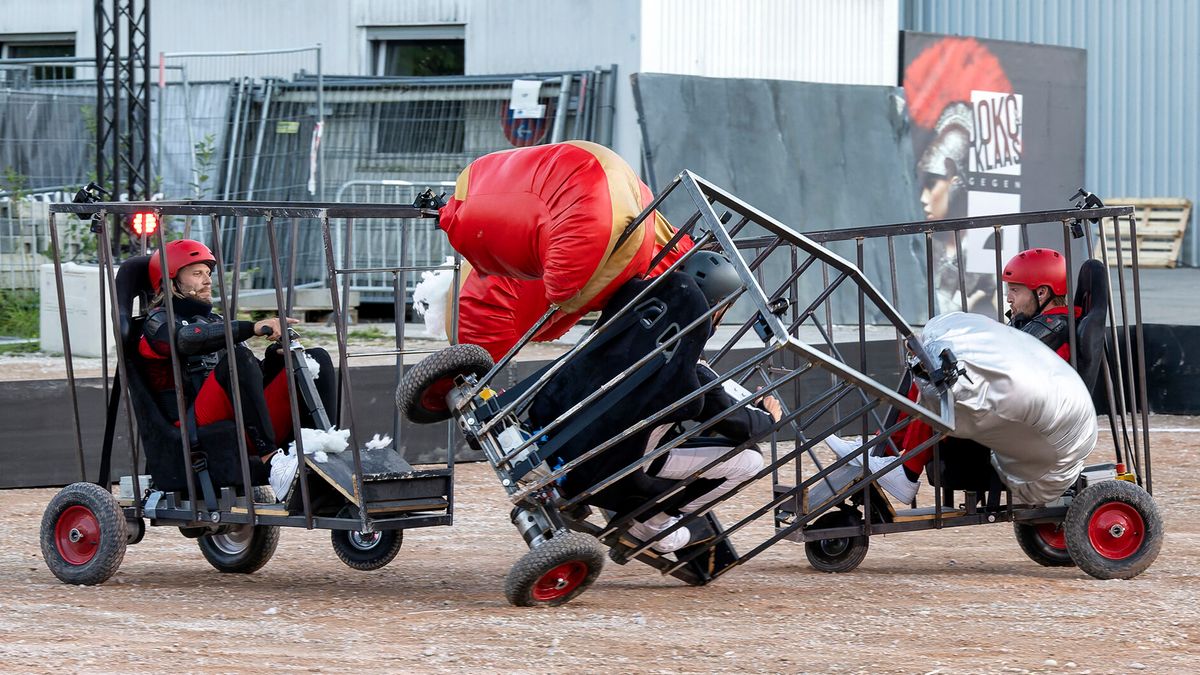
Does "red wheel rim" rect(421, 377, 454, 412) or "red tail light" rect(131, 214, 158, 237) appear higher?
"red tail light" rect(131, 214, 158, 237)

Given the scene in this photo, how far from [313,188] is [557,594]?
12.2 meters

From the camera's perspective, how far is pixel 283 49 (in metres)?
19.4

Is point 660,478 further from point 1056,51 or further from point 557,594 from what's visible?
point 1056,51

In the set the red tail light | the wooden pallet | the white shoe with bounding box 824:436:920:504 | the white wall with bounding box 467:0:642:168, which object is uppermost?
the white wall with bounding box 467:0:642:168

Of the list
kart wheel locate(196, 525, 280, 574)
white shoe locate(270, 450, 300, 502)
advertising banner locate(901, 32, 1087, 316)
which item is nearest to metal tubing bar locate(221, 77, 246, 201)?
advertising banner locate(901, 32, 1087, 316)

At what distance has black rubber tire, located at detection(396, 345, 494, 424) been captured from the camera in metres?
6.12

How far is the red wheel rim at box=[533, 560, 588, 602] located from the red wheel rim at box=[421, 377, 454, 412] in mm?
808

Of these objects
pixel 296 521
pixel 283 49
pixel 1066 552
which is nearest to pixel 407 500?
pixel 296 521

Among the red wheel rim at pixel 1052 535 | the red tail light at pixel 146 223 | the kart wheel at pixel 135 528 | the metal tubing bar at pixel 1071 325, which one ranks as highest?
the red tail light at pixel 146 223

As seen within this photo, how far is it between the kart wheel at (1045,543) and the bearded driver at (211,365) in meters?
3.09

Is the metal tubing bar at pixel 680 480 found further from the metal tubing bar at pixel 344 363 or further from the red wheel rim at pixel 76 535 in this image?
the red wheel rim at pixel 76 535

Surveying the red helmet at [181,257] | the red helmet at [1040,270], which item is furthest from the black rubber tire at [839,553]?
the red helmet at [181,257]

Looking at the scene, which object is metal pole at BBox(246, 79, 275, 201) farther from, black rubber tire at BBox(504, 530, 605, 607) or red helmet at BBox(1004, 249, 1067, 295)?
black rubber tire at BBox(504, 530, 605, 607)

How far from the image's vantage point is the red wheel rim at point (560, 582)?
597 cm
